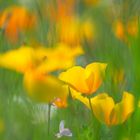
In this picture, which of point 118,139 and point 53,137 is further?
point 53,137

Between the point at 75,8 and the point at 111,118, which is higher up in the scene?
the point at 75,8

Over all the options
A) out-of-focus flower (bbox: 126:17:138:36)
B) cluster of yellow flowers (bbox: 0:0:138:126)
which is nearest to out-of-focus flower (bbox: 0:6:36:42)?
cluster of yellow flowers (bbox: 0:0:138:126)

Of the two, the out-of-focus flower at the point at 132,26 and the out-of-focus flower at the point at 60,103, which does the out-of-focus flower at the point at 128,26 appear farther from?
the out-of-focus flower at the point at 60,103

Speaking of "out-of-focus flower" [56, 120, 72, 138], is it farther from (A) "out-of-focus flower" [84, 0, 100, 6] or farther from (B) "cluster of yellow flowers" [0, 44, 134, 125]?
(A) "out-of-focus flower" [84, 0, 100, 6]

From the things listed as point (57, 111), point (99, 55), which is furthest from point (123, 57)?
point (57, 111)

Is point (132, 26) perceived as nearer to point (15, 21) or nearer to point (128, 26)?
point (128, 26)

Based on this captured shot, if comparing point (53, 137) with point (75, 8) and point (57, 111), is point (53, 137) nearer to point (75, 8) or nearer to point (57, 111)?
point (57, 111)

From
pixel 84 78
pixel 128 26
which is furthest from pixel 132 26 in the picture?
pixel 84 78
